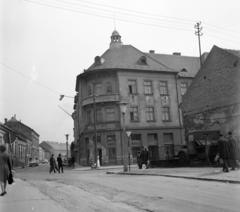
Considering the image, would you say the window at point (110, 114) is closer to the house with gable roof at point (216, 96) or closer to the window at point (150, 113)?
the window at point (150, 113)

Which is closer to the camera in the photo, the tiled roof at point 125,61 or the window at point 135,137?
the window at point 135,137

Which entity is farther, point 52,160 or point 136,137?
point 136,137

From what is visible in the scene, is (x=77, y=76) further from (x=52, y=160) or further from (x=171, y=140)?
(x=52, y=160)

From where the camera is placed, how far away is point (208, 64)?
99.1 feet

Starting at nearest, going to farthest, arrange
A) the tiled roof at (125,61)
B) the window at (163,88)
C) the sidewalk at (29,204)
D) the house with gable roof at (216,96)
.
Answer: the sidewalk at (29,204)
the house with gable roof at (216,96)
the tiled roof at (125,61)
the window at (163,88)

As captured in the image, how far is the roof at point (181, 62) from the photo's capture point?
44531mm

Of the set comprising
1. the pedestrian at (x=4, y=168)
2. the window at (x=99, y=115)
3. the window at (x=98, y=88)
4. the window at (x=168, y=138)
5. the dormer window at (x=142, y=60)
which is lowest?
the pedestrian at (x=4, y=168)

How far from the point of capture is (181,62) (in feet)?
154

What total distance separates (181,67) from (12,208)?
41.2 m

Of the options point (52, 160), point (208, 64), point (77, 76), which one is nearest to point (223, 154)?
point (52, 160)

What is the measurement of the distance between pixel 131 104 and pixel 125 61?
6.24 meters

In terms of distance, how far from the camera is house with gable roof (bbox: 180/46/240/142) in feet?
87.0

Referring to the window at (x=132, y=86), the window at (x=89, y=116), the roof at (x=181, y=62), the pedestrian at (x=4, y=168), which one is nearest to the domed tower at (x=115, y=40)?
the roof at (x=181, y=62)

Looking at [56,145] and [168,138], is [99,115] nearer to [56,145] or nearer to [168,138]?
[168,138]
